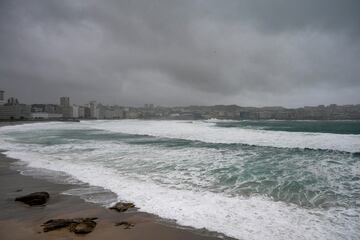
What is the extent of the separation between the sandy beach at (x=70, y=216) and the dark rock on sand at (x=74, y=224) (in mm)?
100

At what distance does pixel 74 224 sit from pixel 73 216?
607 millimetres

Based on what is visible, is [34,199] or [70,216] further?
[34,199]

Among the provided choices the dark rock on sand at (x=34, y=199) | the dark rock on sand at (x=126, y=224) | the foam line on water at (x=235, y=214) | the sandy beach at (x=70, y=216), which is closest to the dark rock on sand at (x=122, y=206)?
the sandy beach at (x=70, y=216)

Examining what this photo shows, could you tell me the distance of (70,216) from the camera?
5676 millimetres

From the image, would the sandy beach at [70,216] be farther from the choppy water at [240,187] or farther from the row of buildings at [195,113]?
the row of buildings at [195,113]

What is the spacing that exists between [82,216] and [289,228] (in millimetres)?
4424

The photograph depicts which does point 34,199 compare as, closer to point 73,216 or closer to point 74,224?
point 73,216

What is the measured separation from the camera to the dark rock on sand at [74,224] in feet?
16.1

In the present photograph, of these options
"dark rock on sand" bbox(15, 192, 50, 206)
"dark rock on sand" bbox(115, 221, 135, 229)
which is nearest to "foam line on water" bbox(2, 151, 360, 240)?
"dark rock on sand" bbox(115, 221, 135, 229)

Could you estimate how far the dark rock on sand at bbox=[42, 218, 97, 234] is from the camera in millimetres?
4895

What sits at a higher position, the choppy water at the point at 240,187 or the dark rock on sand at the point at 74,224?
the dark rock on sand at the point at 74,224

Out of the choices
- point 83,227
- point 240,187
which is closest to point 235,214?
point 240,187

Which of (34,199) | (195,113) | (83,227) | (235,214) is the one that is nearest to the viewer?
(83,227)

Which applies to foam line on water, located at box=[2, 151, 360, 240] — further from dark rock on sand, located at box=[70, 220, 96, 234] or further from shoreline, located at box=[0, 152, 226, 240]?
dark rock on sand, located at box=[70, 220, 96, 234]
